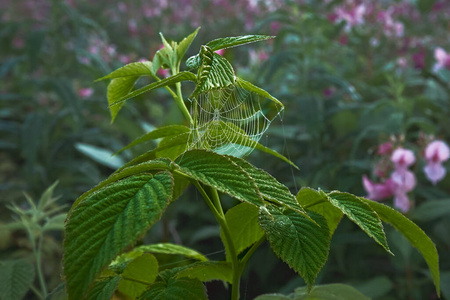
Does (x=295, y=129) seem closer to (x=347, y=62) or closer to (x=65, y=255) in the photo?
(x=347, y=62)

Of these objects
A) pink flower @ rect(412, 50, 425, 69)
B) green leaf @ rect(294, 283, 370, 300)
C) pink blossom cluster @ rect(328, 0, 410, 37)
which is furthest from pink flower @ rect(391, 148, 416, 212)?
pink flower @ rect(412, 50, 425, 69)

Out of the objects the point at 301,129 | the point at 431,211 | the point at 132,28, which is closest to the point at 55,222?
the point at 431,211

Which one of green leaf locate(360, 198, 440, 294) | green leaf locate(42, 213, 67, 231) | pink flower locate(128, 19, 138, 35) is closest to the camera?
green leaf locate(360, 198, 440, 294)

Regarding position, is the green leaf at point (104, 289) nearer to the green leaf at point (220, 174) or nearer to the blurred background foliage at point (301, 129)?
the green leaf at point (220, 174)

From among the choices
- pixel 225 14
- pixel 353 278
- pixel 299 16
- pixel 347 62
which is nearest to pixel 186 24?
pixel 225 14

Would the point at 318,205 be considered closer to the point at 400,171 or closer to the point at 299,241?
the point at 299,241

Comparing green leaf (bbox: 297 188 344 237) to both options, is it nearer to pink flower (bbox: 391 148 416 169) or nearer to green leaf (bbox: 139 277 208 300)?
green leaf (bbox: 139 277 208 300)

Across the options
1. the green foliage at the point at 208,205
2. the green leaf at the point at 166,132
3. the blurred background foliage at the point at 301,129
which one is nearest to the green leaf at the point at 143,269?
the green foliage at the point at 208,205
